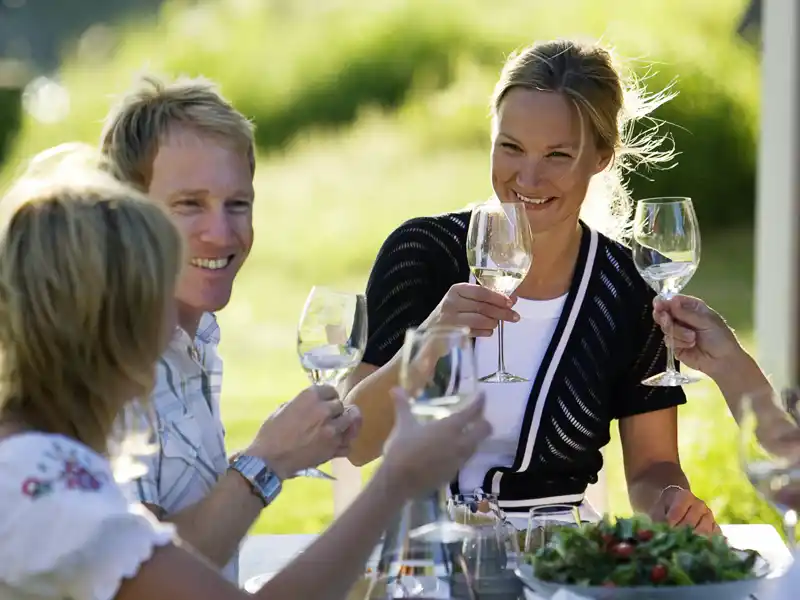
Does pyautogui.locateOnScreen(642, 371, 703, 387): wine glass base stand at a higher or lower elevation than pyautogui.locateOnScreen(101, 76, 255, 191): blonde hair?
lower

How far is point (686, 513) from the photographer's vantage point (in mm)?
2381

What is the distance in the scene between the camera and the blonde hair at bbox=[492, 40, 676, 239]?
9.59 ft

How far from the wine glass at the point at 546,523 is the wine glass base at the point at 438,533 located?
0.27 m

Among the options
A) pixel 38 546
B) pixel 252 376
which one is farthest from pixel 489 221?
pixel 252 376

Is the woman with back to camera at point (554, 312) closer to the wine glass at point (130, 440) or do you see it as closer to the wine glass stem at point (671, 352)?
the wine glass stem at point (671, 352)

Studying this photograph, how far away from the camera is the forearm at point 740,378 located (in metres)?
2.67

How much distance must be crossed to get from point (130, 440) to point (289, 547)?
27.4 inches

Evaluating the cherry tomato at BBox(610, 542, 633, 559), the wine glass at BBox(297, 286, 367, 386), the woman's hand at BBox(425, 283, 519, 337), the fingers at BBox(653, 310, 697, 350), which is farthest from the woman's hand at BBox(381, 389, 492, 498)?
the fingers at BBox(653, 310, 697, 350)

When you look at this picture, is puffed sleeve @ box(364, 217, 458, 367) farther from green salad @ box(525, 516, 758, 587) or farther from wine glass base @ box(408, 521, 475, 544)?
wine glass base @ box(408, 521, 475, 544)

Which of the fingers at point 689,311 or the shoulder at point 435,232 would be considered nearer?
the fingers at point 689,311

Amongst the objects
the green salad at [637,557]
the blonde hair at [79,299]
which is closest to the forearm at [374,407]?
the green salad at [637,557]

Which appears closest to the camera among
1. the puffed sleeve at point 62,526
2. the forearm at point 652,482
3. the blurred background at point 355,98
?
the puffed sleeve at point 62,526

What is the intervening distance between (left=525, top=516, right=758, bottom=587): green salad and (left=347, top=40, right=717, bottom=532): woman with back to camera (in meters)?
0.88

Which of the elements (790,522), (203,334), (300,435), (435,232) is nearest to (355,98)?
(435,232)
